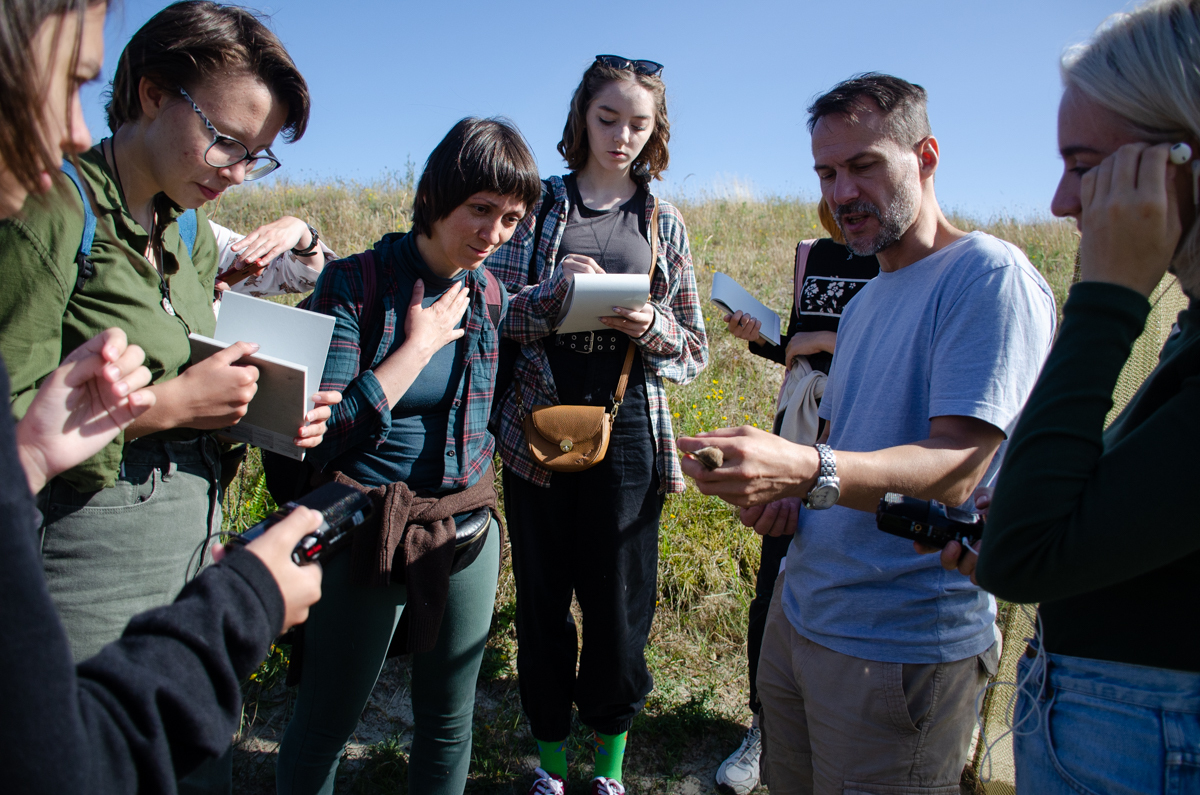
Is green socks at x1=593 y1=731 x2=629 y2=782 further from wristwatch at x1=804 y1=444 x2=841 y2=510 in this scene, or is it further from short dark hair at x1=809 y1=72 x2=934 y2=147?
short dark hair at x1=809 y1=72 x2=934 y2=147

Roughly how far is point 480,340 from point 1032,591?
66.4 inches

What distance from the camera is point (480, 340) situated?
2289 mm

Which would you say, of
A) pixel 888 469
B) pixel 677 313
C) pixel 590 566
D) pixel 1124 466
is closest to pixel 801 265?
pixel 677 313

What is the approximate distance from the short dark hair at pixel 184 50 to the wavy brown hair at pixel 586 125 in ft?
4.61

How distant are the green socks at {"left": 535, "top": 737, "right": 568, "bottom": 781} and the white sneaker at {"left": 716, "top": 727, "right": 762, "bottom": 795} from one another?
0.44 meters

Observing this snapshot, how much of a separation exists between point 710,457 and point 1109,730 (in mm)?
753

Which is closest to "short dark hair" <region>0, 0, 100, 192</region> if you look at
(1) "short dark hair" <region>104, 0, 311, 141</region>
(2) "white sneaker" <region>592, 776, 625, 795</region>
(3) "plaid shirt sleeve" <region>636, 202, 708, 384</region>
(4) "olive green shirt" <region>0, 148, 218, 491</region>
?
(4) "olive green shirt" <region>0, 148, 218, 491</region>

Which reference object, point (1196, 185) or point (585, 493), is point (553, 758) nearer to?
point (585, 493)

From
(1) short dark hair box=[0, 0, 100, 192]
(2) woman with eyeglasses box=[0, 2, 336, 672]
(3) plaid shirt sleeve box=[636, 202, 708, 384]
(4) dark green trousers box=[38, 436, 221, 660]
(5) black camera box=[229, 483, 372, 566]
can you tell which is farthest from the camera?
(3) plaid shirt sleeve box=[636, 202, 708, 384]

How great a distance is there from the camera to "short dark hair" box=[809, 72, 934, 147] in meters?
1.77

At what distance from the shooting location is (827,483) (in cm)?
147

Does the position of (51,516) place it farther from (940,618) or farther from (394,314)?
(940,618)

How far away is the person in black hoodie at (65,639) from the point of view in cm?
68

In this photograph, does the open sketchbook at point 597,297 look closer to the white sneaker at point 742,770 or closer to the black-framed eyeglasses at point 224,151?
the black-framed eyeglasses at point 224,151
